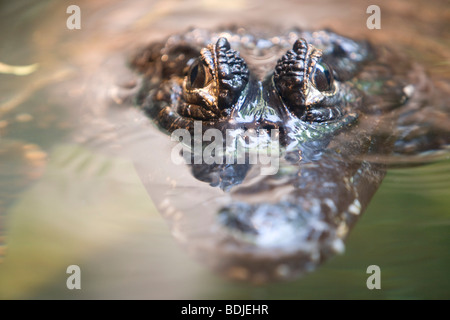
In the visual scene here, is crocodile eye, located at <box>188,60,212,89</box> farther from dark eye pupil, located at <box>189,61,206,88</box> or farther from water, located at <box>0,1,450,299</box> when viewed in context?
water, located at <box>0,1,450,299</box>

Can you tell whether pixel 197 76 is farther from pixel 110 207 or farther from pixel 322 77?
pixel 110 207

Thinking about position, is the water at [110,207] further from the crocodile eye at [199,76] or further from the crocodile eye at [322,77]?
the crocodile eye at [322,77]

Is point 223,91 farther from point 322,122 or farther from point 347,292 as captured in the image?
point 347,292

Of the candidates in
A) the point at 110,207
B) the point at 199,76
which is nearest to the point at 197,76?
the point at 199,76

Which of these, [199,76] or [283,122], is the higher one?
[199,76]

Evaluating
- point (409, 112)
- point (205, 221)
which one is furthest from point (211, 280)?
point (409, 112)
